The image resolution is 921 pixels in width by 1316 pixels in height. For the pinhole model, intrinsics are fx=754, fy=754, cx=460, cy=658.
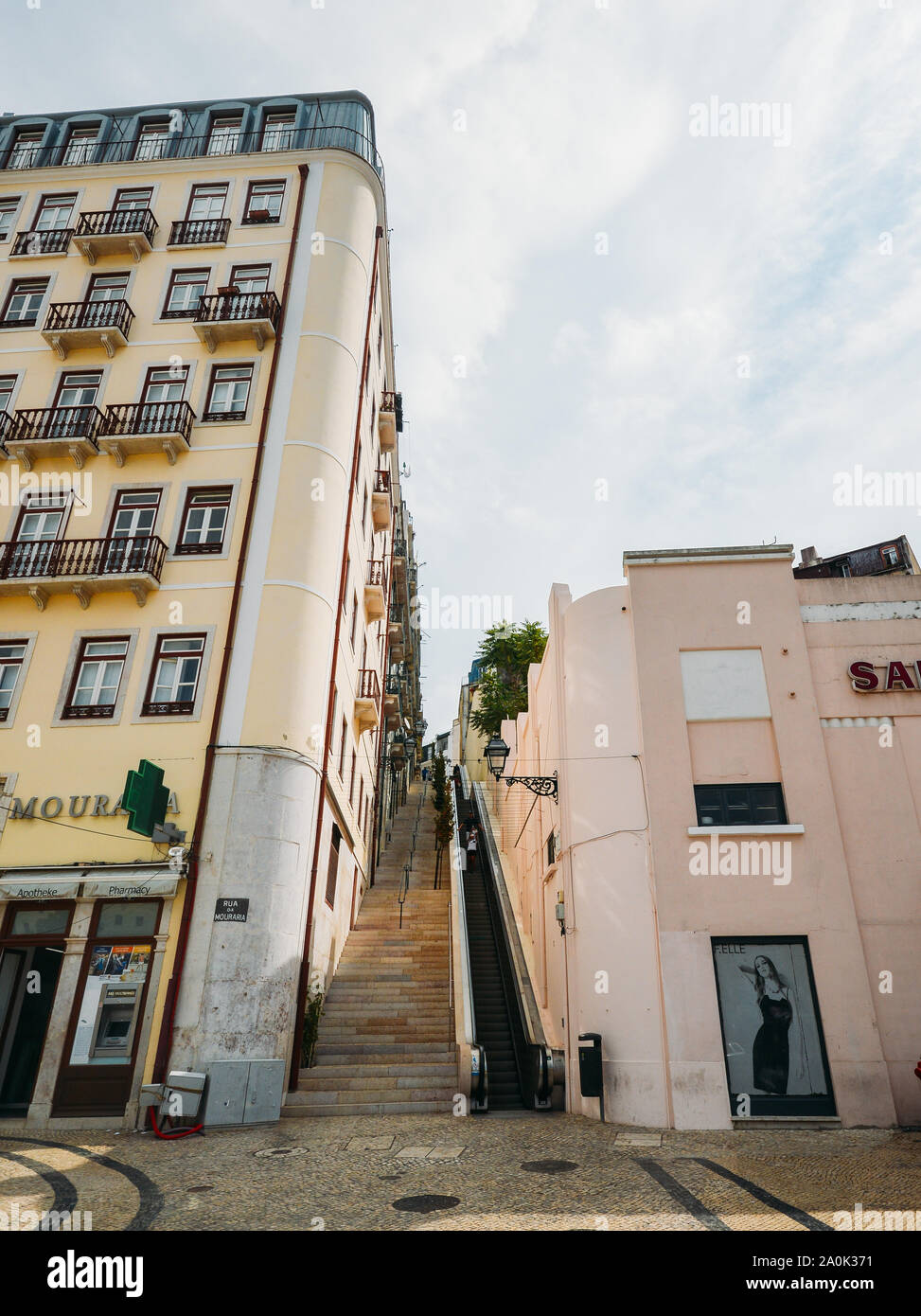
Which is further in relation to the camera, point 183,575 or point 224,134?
point 224,134

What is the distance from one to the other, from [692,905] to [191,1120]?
8739 mm

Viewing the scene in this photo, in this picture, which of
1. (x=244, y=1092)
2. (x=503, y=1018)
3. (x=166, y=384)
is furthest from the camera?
(x=166, y=384)

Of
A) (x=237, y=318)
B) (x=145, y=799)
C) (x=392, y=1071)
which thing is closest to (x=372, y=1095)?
(x=392, y=1071)

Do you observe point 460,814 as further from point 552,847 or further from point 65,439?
point 65,439

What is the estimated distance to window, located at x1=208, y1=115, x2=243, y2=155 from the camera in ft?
74.5

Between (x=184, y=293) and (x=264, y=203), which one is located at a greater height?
(x=264, y=203)

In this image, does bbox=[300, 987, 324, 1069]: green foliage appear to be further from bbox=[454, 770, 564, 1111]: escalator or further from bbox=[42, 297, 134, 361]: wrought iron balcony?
bbox=[42, 297, 134, 361]: wrought iron balcony

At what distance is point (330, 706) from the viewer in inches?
685

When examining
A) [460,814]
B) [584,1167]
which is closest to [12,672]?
[584,1167]

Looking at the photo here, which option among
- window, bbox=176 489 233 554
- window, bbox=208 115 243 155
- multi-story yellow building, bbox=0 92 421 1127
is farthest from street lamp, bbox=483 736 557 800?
window, bbox=208 115 243 155

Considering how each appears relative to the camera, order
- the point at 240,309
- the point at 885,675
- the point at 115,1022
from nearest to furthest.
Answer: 1. the point at 115,1022
2. the point at 885,675
3. the point at 240,309

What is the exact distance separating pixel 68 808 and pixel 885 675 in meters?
15.7

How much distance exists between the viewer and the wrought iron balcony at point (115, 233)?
20391mm

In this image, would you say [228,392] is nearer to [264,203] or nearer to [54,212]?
[264,203]
